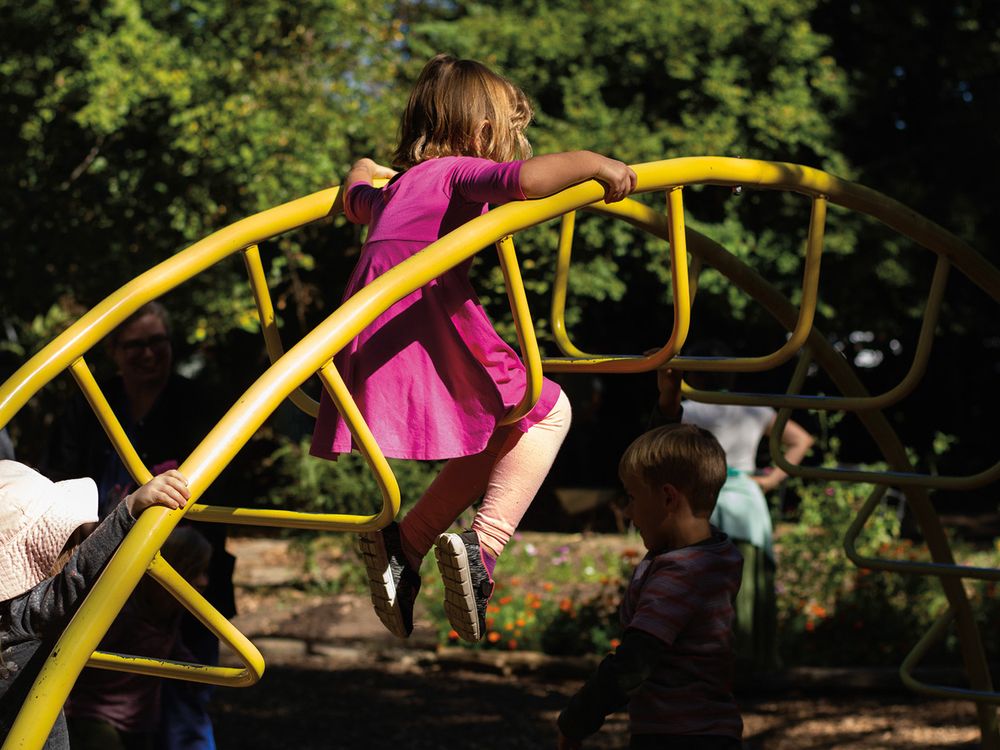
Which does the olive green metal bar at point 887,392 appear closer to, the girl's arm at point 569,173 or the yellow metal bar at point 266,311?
the girl's arm at point 569,173

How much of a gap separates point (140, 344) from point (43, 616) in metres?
1.32

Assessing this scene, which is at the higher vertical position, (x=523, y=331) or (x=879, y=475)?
(x=523, y=331)

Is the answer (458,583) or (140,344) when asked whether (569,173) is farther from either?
(140,344)

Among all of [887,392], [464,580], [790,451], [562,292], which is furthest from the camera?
[790,451]

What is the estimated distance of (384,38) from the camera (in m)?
8.40

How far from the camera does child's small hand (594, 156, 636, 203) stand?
227 centimetres

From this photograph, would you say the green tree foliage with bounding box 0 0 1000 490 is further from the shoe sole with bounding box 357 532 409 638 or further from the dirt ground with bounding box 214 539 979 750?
the shoe sole with bounding box 357 532 409 638

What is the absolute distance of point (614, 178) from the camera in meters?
2.28

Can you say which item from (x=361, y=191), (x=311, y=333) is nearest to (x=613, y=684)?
(x=311, y=333)

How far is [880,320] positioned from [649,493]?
29.3ft

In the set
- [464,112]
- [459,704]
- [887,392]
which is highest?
[464,112]

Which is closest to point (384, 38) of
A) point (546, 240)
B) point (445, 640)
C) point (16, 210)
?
point (546, 240)

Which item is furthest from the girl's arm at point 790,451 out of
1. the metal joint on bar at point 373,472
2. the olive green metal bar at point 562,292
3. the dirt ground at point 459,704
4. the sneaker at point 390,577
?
the metal joint on bar at point 373,472

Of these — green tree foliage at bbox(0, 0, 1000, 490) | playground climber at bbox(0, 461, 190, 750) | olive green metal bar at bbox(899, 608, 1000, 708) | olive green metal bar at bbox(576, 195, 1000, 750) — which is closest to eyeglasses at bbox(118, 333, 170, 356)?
playground climber at bbox(0, 461, 190, 750)
